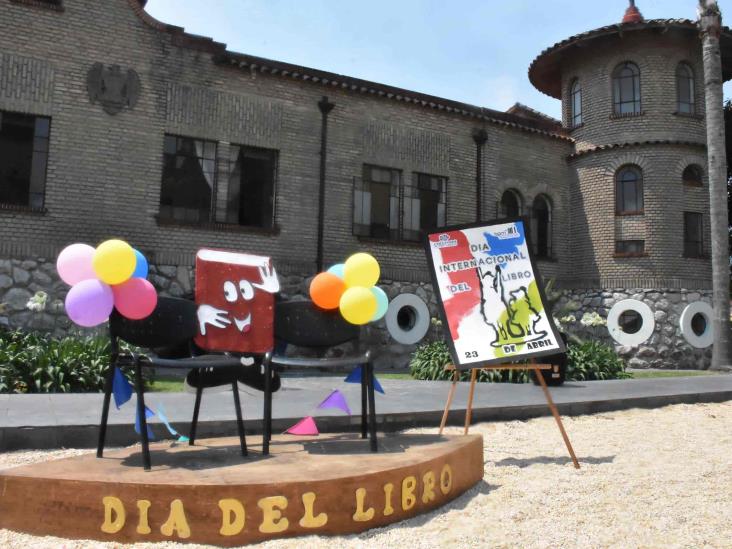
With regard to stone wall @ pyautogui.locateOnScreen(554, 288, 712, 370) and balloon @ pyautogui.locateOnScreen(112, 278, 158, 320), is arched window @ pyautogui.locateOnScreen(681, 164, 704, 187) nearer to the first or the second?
stone wall @ pyautogui.locateOnScreen(554, 288, 712, 370)

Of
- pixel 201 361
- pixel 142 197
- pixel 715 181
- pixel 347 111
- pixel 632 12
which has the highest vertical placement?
pixel 632 12

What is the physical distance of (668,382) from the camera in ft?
36.6

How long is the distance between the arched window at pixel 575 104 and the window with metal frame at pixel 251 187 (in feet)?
31.7

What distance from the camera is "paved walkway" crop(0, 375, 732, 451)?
215 inches

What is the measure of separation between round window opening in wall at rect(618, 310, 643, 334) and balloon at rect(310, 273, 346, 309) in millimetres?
→ 14335

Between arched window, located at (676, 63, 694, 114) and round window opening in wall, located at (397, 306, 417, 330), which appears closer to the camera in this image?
round window opening in wall, located at (397, 306, 417, 330)

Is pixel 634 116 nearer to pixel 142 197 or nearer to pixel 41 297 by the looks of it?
pixel 142 197

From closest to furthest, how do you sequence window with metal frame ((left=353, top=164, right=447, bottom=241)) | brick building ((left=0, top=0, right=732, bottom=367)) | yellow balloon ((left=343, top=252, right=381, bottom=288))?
yellow balloon ((left=343, top=252, right=381, bottom=288))
brick building ((left=0, top=0, right=732, bottom=367))
window with metal frame ((left=353, top=164, right=447, bottom=241))

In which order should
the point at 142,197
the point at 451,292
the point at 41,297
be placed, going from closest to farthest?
the point at 451,292 < the point at 41,297 < the point at 142,197

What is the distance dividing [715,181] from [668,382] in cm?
705

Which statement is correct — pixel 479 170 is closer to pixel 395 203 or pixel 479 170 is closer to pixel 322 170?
pixel 395 203

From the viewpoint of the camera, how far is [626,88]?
1773cm

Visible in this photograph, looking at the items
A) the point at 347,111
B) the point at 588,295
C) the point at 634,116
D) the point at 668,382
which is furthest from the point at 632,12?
the point at 668,382

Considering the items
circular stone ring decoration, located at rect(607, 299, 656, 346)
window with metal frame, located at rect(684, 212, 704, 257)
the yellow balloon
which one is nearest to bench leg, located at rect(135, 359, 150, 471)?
the yellow balloon
